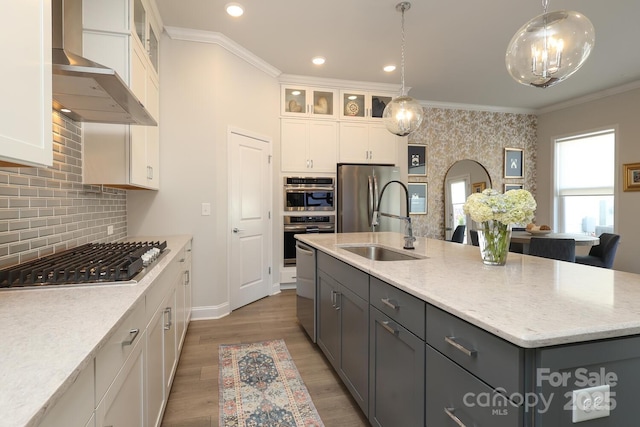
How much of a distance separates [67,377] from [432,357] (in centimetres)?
105

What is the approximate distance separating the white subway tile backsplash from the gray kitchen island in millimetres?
1639

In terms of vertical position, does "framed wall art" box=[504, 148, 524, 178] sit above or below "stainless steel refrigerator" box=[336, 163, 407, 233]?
above

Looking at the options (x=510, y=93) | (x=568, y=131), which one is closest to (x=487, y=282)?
(x=510, y=93)

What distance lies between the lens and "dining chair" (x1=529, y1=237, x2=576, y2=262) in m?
3.38

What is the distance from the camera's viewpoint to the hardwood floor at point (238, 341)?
190cm

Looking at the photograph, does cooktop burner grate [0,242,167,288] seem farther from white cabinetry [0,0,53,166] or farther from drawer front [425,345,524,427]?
drawer front [425,345,524,427]

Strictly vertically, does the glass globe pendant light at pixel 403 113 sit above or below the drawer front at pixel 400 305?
above

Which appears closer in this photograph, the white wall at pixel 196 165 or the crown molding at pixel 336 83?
the white wall at pixel 196 165

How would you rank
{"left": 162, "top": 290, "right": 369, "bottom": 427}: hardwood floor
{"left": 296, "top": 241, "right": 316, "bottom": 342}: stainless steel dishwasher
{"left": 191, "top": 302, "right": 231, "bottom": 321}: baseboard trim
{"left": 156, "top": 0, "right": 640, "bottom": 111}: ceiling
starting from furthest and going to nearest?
{"left": 191, "top": 302, "right": 231, "bottom": 321}: baseboard trim
{"left": 156, "top": 0, "right": 640, "bottom": 111}: ceiling
{"left": 296, "top": 241, "right": 316, "bottom": 342}: stainless steel dishwasher
{"left": 162, "top": 290, "right": 369, "bottom": 427}: hardwood floor

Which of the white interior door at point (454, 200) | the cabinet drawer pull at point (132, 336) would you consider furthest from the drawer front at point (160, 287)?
the white interior door at point (454, 200)

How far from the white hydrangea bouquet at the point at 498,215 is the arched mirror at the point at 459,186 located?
14.3ft

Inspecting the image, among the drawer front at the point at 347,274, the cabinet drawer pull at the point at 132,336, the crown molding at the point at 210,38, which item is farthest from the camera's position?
the crown molding at the point at 210,38

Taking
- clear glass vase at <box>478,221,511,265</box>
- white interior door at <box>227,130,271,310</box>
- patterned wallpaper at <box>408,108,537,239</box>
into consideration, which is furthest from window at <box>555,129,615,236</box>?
white interior door at <box>227,130,271,310</box>

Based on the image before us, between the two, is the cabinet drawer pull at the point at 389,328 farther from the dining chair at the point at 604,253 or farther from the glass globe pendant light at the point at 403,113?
the dining chair at the point at 604,253
